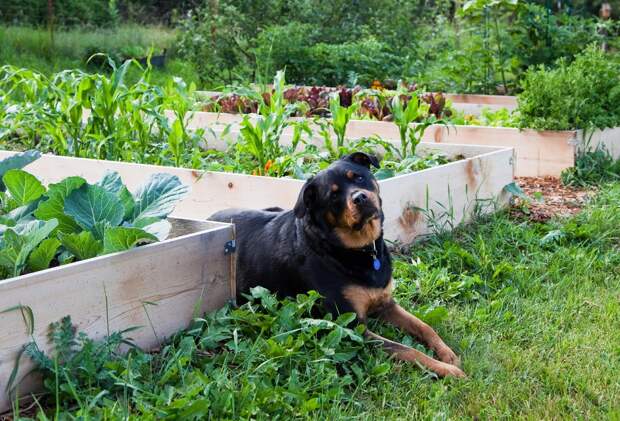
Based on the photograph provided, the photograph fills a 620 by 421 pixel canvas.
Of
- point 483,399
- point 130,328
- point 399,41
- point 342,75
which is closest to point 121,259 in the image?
point 130,328

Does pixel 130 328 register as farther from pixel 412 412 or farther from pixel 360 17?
pixel 360 17

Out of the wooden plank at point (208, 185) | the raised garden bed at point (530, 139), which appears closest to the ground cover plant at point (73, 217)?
the wooden plank at point (208, 185)

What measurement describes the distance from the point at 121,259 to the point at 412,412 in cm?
120

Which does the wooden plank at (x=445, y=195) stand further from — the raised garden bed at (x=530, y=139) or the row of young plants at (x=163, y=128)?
the raised garden bed at (x=530, y=139)

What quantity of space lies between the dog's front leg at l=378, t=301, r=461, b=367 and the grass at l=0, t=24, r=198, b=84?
9.02 meters

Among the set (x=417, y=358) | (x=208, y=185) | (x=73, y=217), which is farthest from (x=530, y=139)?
(x=73, y=217)

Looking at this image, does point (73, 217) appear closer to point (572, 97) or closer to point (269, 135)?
point (269, 135)

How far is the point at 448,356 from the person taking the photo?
3.46m

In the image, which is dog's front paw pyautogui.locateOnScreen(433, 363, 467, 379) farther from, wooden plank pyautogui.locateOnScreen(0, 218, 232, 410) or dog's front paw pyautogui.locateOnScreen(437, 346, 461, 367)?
wooden plank pyautogui.locateOnScreen(0, 218, 232, 410)

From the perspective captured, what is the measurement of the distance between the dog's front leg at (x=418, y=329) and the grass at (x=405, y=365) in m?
0.06

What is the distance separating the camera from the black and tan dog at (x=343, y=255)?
3561 mm

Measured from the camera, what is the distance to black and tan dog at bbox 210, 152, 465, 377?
11.7 ft

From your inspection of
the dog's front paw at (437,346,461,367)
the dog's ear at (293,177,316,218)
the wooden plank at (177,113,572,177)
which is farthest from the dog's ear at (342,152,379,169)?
the wooden plank at (177,113,572,177)

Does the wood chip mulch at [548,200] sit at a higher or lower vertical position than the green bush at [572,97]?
lower
